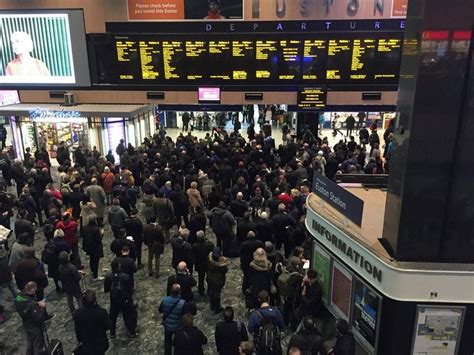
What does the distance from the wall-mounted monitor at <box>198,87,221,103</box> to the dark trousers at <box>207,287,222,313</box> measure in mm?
10335

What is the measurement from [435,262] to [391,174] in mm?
1213

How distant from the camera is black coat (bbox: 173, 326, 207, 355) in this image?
19.6ft

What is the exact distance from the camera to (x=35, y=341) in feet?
22.6

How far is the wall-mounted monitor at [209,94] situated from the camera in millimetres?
17234

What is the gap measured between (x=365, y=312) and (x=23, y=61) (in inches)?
641

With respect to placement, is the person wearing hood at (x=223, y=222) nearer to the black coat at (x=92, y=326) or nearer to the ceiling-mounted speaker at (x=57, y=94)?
the black coat at (x=92, y=326)

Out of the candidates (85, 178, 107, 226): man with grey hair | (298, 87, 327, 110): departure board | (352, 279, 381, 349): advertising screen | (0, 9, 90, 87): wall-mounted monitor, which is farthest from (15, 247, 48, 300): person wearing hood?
(298, 87, 327, 110): departure board

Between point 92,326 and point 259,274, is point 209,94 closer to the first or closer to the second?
point 259,274

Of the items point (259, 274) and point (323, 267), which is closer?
point (323, 267)

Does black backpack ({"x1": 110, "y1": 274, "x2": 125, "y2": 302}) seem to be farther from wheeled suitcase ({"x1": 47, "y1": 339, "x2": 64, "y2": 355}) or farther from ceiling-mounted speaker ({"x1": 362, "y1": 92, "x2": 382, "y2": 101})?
ceiling-mounted speaker ({"x1": 362, "y1": 92, "x2": 382, "y2": 101})

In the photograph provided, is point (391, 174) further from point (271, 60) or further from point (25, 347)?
point (271, 60)

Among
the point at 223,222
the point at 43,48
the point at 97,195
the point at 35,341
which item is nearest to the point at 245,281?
the point at 223,222

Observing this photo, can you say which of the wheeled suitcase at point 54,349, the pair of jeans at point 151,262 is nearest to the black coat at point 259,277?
the pair of jeans at point 151,262

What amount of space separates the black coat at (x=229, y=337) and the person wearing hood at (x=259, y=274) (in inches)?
57.2
